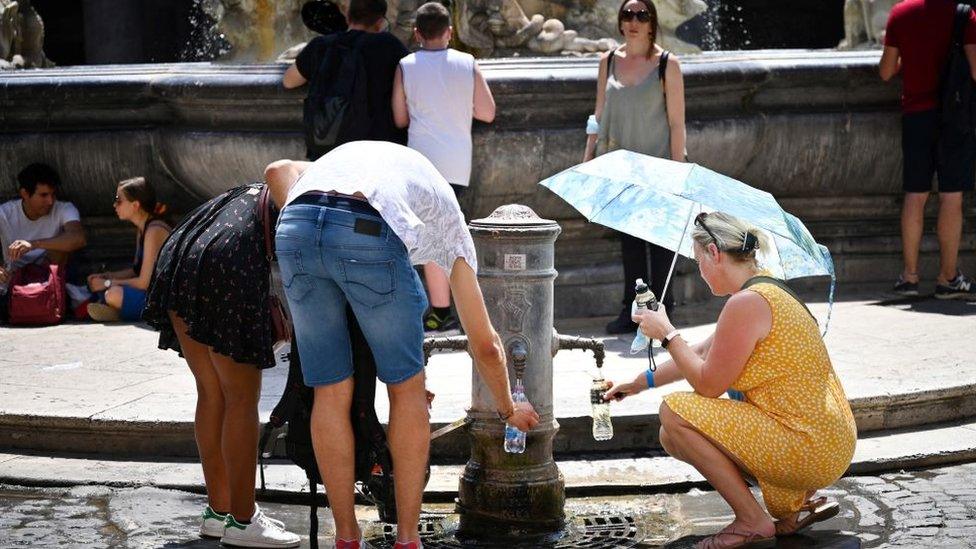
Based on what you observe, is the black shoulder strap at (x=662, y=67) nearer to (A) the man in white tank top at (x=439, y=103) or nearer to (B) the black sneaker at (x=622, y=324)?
(A) the man in white tank top at (x=439, y=103)

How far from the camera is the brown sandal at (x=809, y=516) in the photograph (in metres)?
4.90

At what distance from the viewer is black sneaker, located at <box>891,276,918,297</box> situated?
868 cm

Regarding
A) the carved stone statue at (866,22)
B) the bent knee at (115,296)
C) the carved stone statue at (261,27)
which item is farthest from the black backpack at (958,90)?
the carved stone statue at (261,27)

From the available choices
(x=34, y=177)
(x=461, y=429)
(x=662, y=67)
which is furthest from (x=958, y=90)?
(x=34, y=177)

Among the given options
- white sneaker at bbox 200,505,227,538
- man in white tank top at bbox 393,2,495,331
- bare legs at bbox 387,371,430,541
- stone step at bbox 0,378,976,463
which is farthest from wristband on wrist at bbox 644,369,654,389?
man in white tank top at bbox 393,2,495,331

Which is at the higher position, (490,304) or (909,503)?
(490,304)

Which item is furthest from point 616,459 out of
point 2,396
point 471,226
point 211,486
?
point 2,396

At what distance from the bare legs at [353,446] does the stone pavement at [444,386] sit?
4.48 ft

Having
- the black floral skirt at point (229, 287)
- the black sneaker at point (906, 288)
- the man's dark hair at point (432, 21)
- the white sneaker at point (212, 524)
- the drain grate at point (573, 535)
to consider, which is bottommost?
the black sneaker at point (906, 288)

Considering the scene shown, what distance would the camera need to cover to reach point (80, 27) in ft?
62.5

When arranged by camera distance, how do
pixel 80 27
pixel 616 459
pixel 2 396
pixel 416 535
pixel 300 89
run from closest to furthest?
pixel 416 535 < pixel 616 459 < pixel 2 396 < pixel 300 89 < pixel 80 27

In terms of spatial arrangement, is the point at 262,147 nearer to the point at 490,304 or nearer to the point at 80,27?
the point at 490,304

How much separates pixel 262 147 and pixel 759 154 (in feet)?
8.65

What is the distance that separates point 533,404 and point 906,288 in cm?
416
